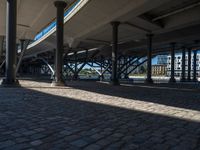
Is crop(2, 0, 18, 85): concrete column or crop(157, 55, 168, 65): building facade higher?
crop(157, 55, 168, 65): building facade

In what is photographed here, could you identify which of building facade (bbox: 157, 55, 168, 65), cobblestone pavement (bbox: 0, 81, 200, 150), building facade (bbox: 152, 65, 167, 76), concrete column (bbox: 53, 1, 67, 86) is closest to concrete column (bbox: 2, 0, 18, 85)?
concrete column (bbox: 53, 1, 67, 86)

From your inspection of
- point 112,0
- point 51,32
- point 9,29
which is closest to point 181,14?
point 112,0

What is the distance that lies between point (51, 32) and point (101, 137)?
1101 inches

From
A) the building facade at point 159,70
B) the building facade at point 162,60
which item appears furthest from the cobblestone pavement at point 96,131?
the building facade at point 162,60

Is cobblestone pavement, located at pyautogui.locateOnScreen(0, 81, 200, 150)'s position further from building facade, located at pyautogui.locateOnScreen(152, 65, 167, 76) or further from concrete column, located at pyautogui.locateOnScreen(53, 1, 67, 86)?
building facade, located at pyautogui.locateOnScreen(152, 65, 167, 76)

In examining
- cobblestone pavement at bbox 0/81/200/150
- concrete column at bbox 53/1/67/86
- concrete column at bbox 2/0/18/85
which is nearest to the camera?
cobblestone pavement at bbox 0/81/200/150

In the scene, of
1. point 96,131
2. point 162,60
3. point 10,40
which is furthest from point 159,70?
point 96,131

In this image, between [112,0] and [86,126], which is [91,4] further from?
[86,126]

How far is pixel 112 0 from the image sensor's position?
16844mm

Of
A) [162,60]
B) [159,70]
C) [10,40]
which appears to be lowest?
[10,40]

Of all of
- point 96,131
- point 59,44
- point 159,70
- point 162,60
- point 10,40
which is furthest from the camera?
point 162,60

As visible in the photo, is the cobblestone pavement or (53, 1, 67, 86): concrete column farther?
(53, 1, 67, 86): concrete column

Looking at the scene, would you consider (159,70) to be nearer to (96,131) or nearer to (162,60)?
(162,60)

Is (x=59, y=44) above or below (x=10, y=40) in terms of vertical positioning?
above
